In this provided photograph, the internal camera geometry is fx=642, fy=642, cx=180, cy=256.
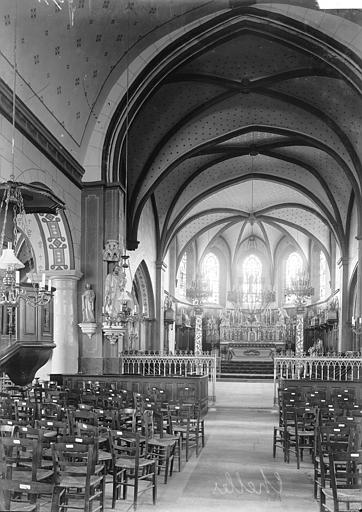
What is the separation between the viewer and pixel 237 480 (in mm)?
8281

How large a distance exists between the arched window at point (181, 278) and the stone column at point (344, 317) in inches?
399

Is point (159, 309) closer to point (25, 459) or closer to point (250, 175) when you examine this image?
point (250, 175)

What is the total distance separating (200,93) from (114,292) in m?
7.66

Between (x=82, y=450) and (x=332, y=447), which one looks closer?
(x=82, y=450)

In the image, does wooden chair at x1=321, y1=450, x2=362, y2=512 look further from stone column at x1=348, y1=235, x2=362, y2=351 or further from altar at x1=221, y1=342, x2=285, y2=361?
altar at x1=221, y1=342, x2=285, y2=361

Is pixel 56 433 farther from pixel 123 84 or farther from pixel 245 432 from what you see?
pixel 123 84

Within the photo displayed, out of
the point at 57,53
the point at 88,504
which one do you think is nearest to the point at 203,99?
the point at 57,53

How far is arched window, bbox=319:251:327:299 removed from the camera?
3416 cm

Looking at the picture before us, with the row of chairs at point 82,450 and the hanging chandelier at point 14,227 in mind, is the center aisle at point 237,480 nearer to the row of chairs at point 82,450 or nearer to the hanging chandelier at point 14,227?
the row of chairs at point 82,450

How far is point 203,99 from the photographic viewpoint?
2078cm

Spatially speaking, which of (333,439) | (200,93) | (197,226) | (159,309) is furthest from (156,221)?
(333,439)

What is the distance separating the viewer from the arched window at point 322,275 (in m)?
34.2

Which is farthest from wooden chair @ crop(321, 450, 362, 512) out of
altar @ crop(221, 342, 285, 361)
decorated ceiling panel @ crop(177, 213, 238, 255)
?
decorated ceiling panel @ crop(177, 213, 238, 255)

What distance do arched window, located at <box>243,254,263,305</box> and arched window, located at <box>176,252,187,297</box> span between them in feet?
13.7
